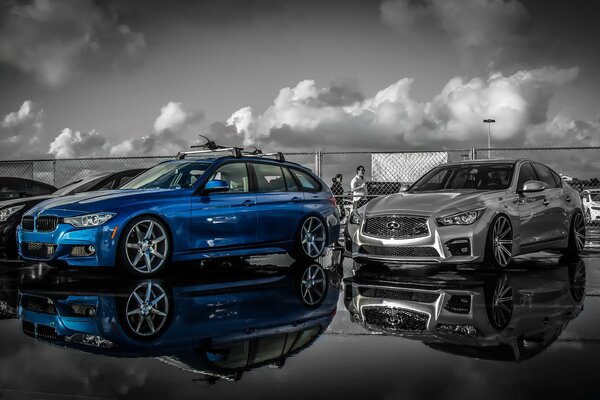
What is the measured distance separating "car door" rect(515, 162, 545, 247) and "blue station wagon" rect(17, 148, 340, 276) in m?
3.03

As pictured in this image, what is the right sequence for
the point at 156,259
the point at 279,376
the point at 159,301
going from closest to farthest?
the point at 279,376 < the point at 159,301 < the point at 156,259

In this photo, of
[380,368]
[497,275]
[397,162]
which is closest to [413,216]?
[497,275]

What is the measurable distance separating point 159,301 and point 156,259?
186 centimetres

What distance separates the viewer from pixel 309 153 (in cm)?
1677

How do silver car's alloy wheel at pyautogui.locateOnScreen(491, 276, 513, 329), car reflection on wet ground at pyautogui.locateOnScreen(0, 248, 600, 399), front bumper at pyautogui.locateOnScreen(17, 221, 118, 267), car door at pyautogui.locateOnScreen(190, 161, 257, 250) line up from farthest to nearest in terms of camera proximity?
car door at pyautogui.locateOnScreen(190, 161, 257, 250)
front bumper at pyautogui.locateOnScreen(17, 221, 118, 267)
silver car's alloy wheel at pyautogui.locateOnScreen(491, 276, 513, 329)
car reflection on wet ground at pyautogui.locateOnScreen(0, 248, 600, 399)

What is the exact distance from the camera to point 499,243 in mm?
8594

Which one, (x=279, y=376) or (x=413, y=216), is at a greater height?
(x=413, y=216)

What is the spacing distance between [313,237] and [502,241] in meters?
2.93

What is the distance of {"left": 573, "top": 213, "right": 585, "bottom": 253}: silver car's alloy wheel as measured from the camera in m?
10.5

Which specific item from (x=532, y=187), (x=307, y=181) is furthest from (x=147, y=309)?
(x=532, y=187)

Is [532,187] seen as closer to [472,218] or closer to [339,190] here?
[472,218]

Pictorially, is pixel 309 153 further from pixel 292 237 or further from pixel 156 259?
pixel 156 259

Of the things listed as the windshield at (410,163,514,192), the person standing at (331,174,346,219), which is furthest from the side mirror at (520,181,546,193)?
the person standing at (331,174,346,219)

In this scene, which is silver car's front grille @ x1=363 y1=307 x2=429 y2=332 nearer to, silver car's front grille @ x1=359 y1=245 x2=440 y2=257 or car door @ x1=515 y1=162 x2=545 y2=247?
silver car's front grille @ x1=359 y1=245 x2=440 y2=257
